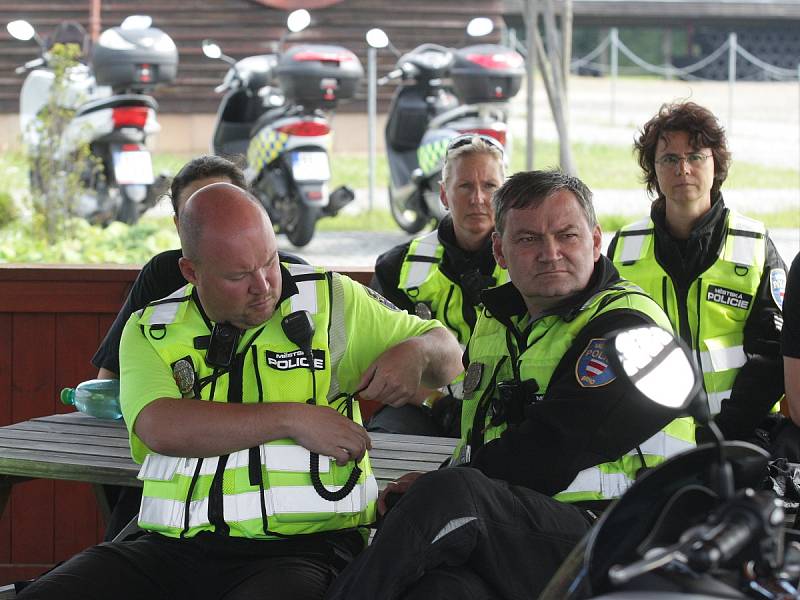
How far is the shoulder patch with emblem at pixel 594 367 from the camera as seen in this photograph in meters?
2.40

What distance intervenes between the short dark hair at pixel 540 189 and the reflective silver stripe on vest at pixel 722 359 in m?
1.02

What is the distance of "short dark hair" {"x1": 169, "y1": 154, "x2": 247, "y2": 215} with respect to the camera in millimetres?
3582

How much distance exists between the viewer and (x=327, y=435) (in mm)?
2561

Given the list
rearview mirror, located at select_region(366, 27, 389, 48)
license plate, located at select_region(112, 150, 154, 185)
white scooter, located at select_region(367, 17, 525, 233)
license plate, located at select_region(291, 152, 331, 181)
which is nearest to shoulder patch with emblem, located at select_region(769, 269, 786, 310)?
white scooter, located at select_region(367, 17, 525, 233)

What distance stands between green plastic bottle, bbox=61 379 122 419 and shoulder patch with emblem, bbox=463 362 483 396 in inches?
44.8

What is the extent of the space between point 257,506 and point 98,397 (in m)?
1.03

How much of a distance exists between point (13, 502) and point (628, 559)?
3144 millimetres

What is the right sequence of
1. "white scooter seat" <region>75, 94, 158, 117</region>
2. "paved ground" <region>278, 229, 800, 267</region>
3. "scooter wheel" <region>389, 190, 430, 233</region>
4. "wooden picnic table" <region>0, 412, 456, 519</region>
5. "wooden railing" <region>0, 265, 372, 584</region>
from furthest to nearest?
"scooter wheel" <region>389, 190, 430, 233</region>, "paved ground" <region>278, 229, 800, 267</region>, "white scooter seat" <region>75, 94, 158, 117</region>, "wooden railing" <region>0, 265, 372, 584</region>, "wooden picnic table" <region>0, 412, 456, 519</region>

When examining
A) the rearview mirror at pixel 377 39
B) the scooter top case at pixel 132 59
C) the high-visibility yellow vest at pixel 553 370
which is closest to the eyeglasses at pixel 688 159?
the high-visibility yellow vest at pixel 553 370

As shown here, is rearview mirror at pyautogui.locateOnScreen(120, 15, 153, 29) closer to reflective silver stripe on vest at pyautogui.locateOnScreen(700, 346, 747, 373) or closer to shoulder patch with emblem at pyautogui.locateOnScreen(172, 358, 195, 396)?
reflective silver stripe on vest at pyautogui.locateOnScreen(700, 346, 747, 373)

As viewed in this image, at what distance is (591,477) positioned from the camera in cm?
246

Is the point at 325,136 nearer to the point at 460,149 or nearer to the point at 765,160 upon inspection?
the point at 460,149

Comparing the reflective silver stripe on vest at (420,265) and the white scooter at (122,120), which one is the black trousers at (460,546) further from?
the white scooter at (122,120)

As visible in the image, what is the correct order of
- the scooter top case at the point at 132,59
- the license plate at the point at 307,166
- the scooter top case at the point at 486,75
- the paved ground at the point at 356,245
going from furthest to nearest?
the paved ground at the point at 356,245 < the scooter top case at the point at 132,59 < the scooter top case at the point at 486,75 < the license plate at the point at 307,166
